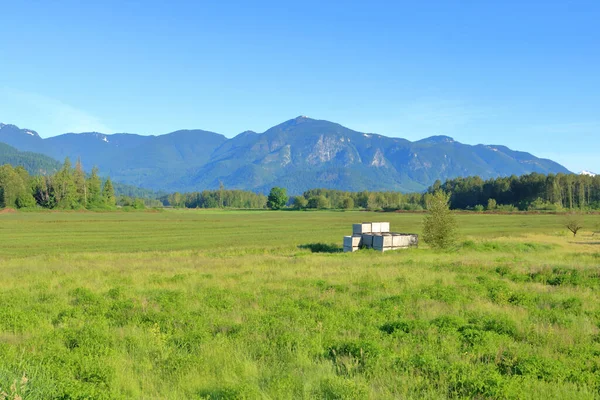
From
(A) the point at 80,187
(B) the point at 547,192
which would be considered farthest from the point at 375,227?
(B) the point at 547,192

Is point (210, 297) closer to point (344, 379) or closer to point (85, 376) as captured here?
point (85, 376)

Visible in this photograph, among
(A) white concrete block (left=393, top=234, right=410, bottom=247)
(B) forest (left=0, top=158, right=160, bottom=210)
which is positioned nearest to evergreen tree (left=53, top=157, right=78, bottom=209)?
(B) forest (left=0, top=158, right=160, bottom=210)

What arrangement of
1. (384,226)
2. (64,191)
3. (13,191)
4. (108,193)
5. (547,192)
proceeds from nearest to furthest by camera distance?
(384,226) → (13,191) → (64,191) → (547,192) → (108,193)

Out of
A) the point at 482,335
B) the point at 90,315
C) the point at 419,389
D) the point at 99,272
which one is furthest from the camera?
the point at 99,272

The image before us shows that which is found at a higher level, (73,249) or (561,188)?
(561,188)

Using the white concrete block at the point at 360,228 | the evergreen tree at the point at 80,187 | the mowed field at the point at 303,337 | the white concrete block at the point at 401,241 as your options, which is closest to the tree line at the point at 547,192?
the evergreen tree at the point at 80,187

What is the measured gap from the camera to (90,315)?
14992 mm

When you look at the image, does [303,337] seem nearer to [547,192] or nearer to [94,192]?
[94,192]

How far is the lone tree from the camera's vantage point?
143 ft

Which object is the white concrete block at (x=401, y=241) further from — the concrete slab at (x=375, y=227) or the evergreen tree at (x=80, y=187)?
the evergreen tree at (x=80, y=187)

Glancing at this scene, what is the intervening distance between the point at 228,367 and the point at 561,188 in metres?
199

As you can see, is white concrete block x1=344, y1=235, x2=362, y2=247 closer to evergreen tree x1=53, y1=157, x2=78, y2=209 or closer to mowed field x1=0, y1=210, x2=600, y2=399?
mowed field x1=0, y1=210, x2=600, y2=399

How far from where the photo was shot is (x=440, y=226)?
43750mm

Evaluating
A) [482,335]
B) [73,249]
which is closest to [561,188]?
[73,249]
